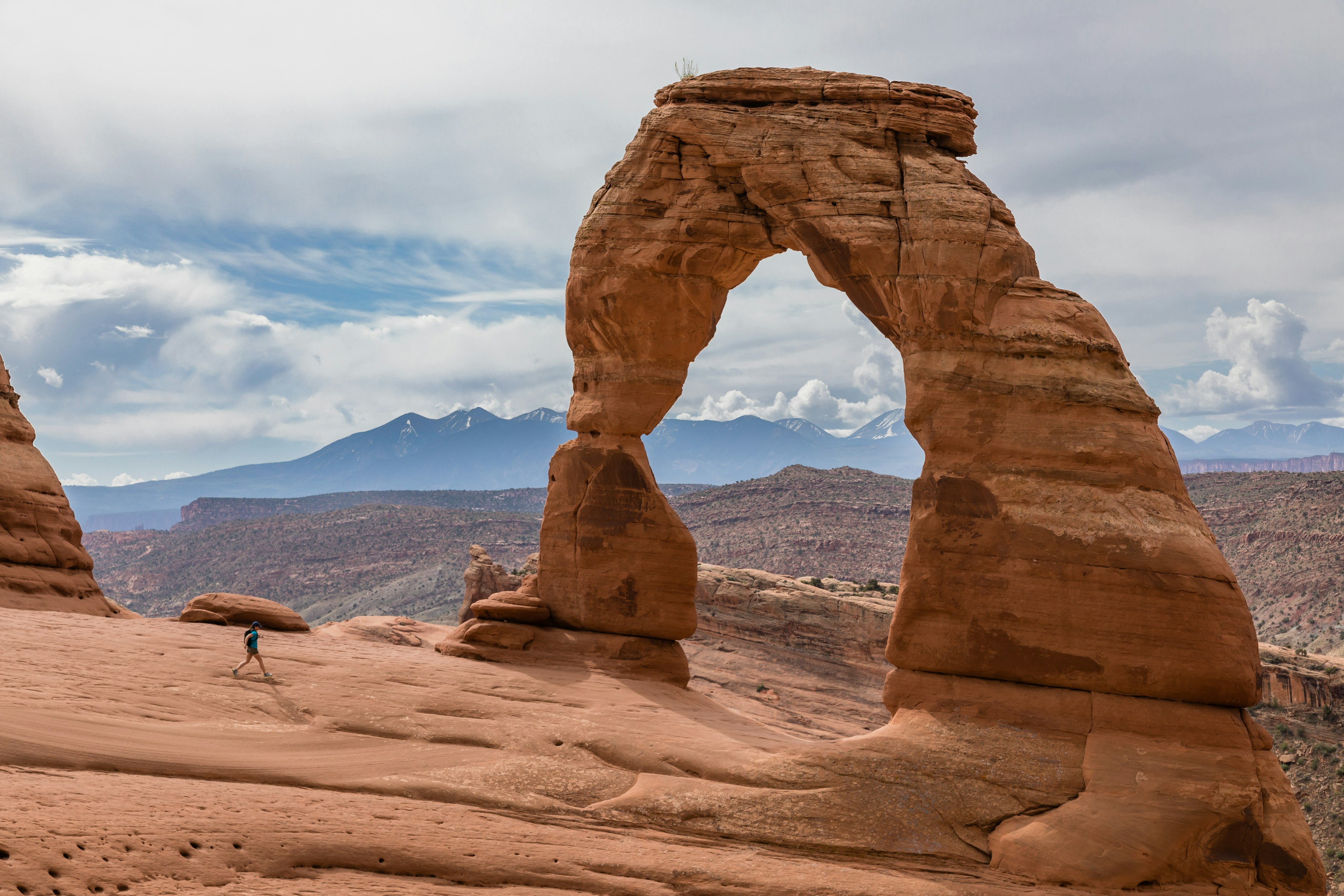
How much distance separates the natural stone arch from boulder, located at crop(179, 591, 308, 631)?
6.37 m

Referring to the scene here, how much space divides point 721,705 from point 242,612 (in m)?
11.6

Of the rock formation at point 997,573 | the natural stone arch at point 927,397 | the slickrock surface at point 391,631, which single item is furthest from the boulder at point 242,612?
the rock formation at point 997,573

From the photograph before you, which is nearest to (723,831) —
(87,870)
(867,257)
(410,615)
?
(87,870)

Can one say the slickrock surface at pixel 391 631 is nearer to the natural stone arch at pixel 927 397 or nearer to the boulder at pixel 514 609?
the boulder at pixel 514 609

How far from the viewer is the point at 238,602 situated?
2317 centimetres

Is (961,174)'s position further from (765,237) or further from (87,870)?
(87,870)

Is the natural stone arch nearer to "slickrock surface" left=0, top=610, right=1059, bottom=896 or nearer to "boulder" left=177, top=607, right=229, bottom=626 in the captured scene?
"slickrock surface" left=0, top=610, right=1059, bottom=896

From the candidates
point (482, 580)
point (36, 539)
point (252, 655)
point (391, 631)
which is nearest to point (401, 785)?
point (252, 655)

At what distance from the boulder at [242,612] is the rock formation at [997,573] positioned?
12.0m

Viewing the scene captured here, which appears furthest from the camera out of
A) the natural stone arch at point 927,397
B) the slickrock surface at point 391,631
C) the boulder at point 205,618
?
the slickrock surface at point 391,631

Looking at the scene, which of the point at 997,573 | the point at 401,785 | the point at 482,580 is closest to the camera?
the point at 401,785

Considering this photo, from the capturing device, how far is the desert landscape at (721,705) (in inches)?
506

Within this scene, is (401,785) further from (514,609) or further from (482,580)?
(482,580)

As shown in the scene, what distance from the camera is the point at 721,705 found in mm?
21375
